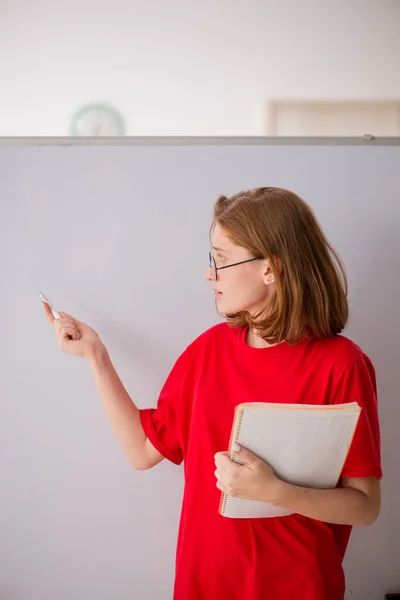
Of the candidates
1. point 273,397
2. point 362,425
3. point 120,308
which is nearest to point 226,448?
point 273,397

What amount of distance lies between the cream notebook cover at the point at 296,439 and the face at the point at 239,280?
0.22 m

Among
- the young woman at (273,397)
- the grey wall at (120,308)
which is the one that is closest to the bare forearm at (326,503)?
the young woman at (273,397)

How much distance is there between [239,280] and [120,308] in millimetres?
397

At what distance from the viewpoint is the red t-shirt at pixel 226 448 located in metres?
0.95

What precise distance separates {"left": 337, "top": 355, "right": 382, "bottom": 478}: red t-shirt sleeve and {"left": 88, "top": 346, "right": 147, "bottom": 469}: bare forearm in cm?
39

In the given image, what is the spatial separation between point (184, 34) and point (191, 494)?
2.09 meters

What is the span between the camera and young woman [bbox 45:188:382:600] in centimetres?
93

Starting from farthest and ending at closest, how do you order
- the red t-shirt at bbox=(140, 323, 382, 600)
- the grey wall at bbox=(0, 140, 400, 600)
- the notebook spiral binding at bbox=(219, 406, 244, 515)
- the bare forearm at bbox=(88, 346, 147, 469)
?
the grey wall at bbox=(0, 140, 400, 600), the bare forearm at bbox=(88, 346, 147, 469), the red t-shirt at bbox=(140, 323, 382, 600), the notebook spiral binding at bbox=(219, 406, 244, 515)

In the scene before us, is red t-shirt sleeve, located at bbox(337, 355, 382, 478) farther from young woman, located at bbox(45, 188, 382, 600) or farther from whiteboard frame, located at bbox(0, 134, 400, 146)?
whiteboard frame, located at bbox(0, 134, 400, 146)

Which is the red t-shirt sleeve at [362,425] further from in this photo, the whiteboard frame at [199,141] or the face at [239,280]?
the whiteboard frame at [199,141]

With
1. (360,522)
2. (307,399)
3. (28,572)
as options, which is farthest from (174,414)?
(28,572)

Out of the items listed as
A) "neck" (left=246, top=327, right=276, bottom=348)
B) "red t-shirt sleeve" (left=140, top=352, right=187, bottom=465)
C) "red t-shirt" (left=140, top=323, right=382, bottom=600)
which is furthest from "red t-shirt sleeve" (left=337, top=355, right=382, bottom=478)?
"red t-shirt sleeve" (left=140, top=352, right=187, bottom=465)

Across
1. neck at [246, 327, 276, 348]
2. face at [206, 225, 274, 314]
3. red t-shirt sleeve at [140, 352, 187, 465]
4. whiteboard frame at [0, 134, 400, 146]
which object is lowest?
red t-shirt sleeve at [140, 352, 187, 465]

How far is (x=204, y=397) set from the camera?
40.8 inches
